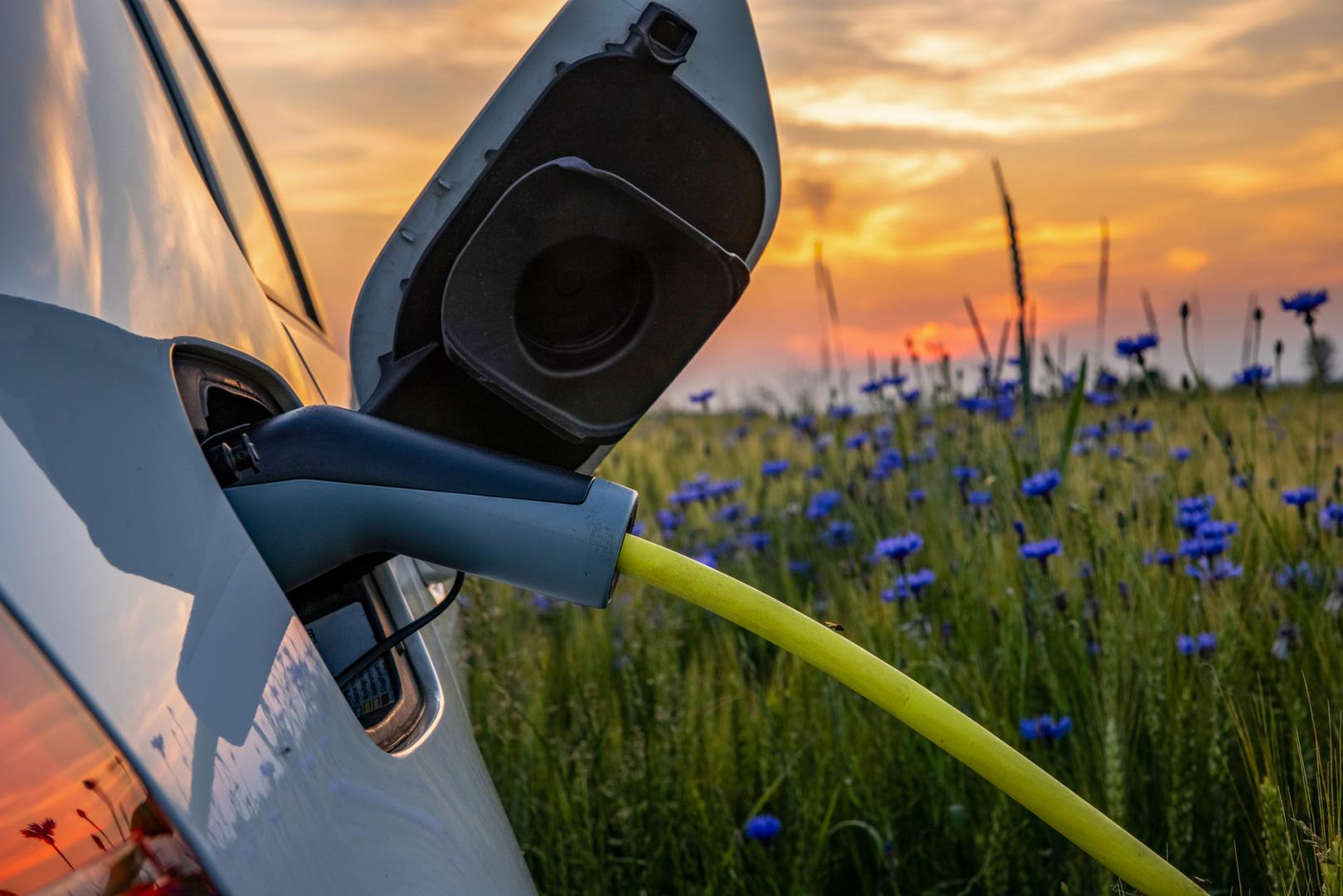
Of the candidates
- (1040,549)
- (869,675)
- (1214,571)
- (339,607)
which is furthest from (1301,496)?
(339,607)

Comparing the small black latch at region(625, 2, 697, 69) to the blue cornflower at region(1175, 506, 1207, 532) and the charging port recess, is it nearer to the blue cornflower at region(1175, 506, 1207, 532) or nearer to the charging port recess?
the charging port recess

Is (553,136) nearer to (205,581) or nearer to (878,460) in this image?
(205,581)

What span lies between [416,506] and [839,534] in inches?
122

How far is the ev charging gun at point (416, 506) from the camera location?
2.12 ft

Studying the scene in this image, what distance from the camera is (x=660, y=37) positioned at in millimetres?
825

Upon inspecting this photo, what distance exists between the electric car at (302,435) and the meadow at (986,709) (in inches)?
24.8

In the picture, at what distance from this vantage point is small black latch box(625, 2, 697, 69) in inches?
32.2

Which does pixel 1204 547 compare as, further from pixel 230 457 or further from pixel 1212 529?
pixel 230 457

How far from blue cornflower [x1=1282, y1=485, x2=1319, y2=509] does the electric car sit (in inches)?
88.0

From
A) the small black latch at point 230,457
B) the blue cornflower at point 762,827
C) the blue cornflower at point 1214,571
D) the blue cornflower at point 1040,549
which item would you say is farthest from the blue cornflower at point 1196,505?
the small black latch at point 230,457

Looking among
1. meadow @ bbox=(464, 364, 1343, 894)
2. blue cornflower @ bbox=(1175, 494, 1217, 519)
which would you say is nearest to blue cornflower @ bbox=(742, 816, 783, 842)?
meadow @ bbox=(464, 364, 1343, 894)

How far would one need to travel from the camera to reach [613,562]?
0.70 meters

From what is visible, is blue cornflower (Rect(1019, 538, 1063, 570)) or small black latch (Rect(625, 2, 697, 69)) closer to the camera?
small black latch (Rect(625, 2, 697, 69))

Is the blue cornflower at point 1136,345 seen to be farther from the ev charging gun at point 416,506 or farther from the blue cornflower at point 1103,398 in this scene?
the ev charging gun at point 416,506
